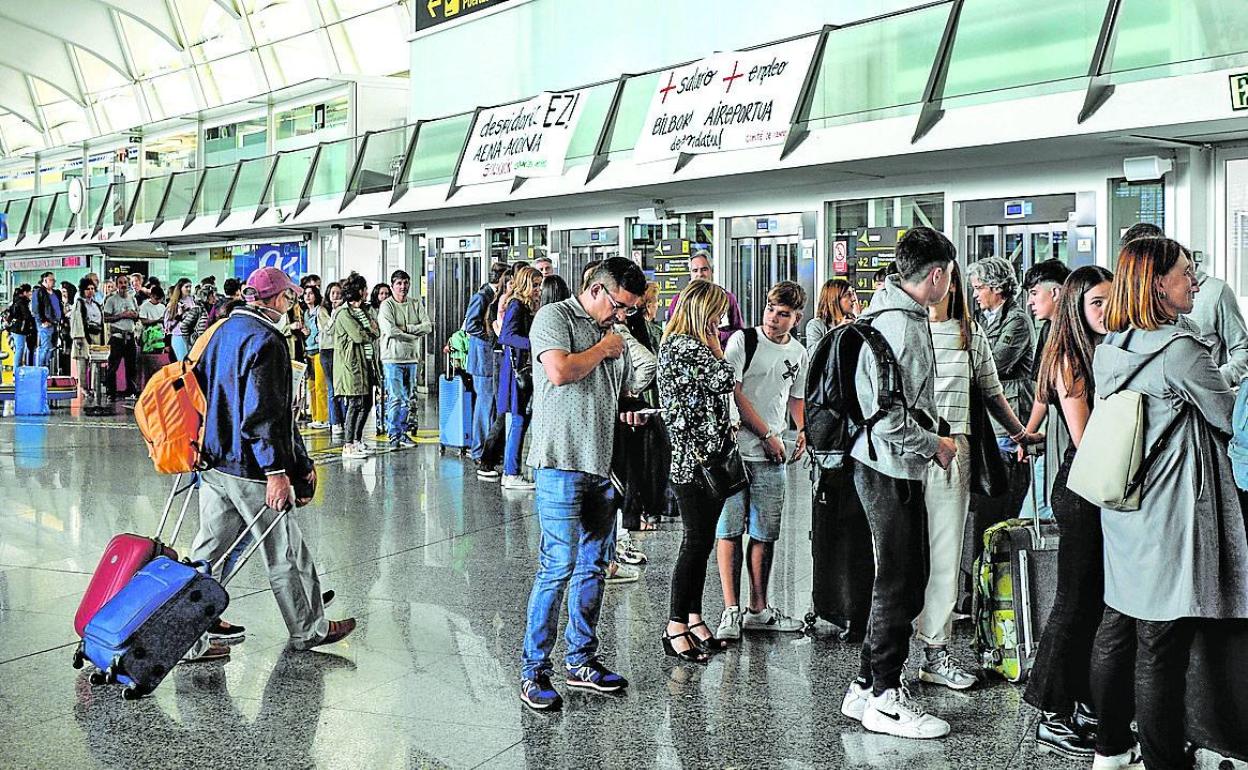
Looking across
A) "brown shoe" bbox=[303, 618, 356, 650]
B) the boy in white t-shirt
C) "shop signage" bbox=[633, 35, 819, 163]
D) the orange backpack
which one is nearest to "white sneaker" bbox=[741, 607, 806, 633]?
the boy in white t-shirt

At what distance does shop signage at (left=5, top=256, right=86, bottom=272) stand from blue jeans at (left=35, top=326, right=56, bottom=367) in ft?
54.2

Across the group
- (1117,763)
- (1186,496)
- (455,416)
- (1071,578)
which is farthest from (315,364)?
(1186,496)

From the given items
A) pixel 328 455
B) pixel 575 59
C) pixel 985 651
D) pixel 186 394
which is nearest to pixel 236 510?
pixel 186 394

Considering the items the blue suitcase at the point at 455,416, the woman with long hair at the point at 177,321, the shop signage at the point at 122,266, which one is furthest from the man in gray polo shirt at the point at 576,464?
the shop signage at the point at 122,266

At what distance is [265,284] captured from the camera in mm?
5660

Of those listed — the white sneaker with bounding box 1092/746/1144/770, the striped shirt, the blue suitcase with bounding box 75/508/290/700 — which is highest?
the striped shirt

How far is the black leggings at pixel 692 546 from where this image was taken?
562 centimetres

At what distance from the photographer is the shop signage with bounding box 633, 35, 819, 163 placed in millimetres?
14359

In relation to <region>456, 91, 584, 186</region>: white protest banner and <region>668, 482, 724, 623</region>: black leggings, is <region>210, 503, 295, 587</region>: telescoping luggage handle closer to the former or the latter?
<region>668, 482, 724, 623</region>: black leggings

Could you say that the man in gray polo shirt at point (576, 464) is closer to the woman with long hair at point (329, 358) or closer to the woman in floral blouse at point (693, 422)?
the woman in floral blouse at point (693, 422)

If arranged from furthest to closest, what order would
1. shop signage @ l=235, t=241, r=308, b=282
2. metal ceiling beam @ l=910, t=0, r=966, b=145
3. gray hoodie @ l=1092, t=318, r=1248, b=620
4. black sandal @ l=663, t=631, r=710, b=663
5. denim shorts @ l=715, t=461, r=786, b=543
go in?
shop signage @ l=235, t=241, r=308, b=282
metal ceiling beam @ l=910, t=0, r=966, b=145
denim shorts @ l=715, t=461, r=786, b=543
black sandal @ l=663, t=631, r=710, b=663
gray hoodie @ l=1092, t=318, r=1248, b=620

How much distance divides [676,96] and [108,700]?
40.2 feet

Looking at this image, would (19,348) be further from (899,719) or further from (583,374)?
(899,719)

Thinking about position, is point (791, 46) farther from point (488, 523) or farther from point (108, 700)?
point (108, 700)
